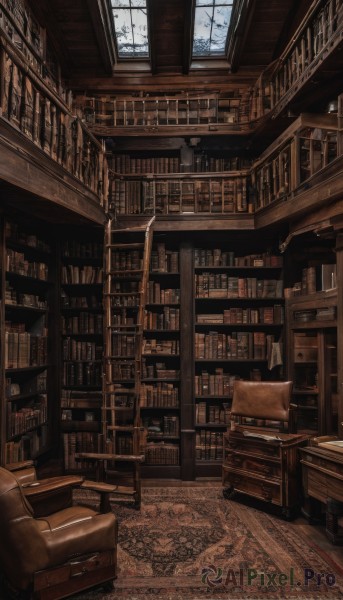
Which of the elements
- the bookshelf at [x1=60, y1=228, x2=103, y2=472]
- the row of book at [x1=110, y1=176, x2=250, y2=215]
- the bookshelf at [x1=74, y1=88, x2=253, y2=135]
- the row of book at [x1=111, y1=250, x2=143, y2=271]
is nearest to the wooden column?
the row of book at [x1=111, y1=250, x2=143, y2=271]

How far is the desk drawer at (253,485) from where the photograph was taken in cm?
362

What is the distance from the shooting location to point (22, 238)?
429cm

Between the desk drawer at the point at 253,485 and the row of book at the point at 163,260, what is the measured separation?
2220 millimetres

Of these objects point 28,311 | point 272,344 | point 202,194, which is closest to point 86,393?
point 28,311

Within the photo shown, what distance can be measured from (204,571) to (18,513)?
1346 mm

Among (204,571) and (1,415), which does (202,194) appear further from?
(204,571)

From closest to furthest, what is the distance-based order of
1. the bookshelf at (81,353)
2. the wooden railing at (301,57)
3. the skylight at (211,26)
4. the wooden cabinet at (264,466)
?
the wooden railing at (301,57)
the wooden cabinet at (264,466)
the bookshelf at (81,353)
the skylight at (211,26)

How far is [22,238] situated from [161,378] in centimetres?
213

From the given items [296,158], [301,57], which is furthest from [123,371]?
[301,57]

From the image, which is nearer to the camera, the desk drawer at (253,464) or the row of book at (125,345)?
the desk drawer at (253,464)

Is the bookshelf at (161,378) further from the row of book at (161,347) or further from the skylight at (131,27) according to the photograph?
the skylight at (131,27)

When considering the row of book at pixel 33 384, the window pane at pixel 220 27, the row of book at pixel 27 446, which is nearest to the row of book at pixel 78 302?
the row of book at pixel 33 384

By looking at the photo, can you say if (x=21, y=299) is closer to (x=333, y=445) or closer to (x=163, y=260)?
(x=163, y=260)

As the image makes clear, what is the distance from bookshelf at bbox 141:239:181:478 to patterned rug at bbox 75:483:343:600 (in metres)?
0.83
